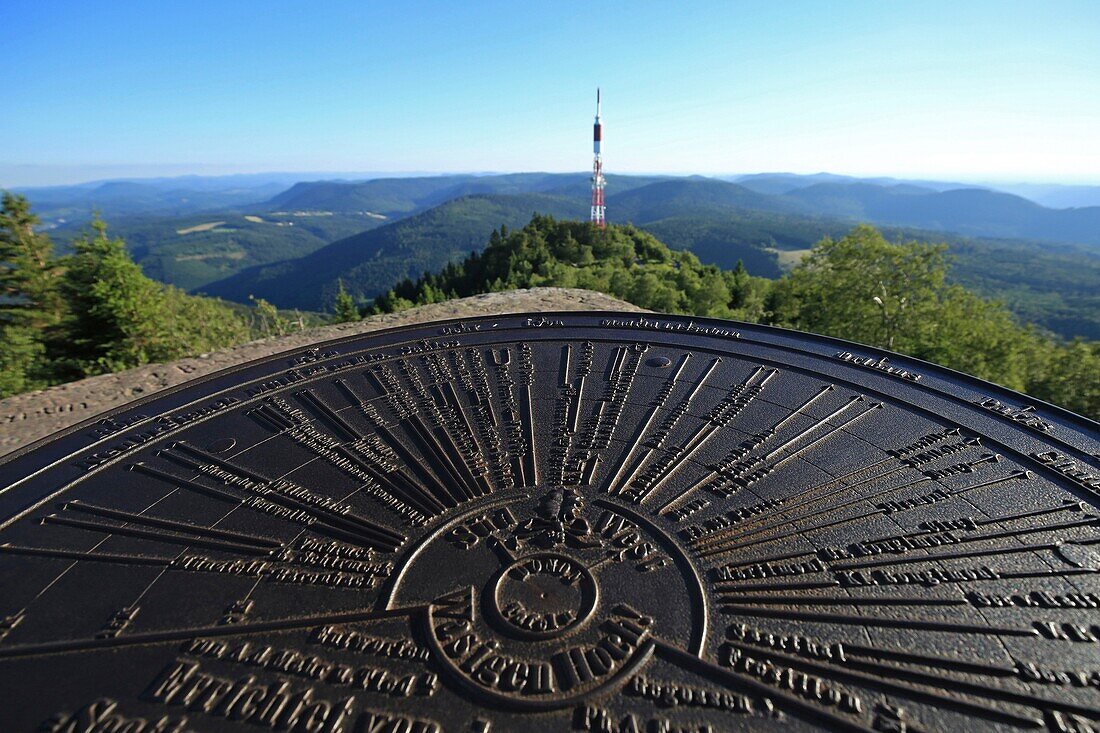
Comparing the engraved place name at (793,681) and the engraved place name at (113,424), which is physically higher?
the engraved place name at (113,424)

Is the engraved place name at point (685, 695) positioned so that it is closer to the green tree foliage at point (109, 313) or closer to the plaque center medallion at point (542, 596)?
the plaque center medallion at point (542, 596)

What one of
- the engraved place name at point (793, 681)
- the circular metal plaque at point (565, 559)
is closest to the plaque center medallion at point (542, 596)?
the circular metal plaque at point (565, 559)

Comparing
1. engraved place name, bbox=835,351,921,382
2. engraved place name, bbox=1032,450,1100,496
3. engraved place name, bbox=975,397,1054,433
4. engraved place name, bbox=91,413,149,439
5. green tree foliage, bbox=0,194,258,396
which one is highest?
engraved place name, bbox=835,351,921,382

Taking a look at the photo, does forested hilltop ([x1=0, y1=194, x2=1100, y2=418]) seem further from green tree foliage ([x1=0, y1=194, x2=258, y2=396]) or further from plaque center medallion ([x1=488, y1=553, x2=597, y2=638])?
plaque center medallion ([x1=488, y1=553, x2=597, y2=638])

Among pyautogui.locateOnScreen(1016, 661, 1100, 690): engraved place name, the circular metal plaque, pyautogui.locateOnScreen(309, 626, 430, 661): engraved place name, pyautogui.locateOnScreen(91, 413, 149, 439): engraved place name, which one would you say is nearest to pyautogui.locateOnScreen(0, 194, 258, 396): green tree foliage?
pyautogui.locateOnScreen(91, 413, 149, 439): engraved place name

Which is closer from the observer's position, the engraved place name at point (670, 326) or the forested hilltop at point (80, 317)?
the engraved place name at point (670, 326)

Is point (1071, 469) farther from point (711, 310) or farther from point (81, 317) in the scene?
point (711, 310)

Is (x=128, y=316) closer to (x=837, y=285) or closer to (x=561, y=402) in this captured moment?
(x=561, y=402)
